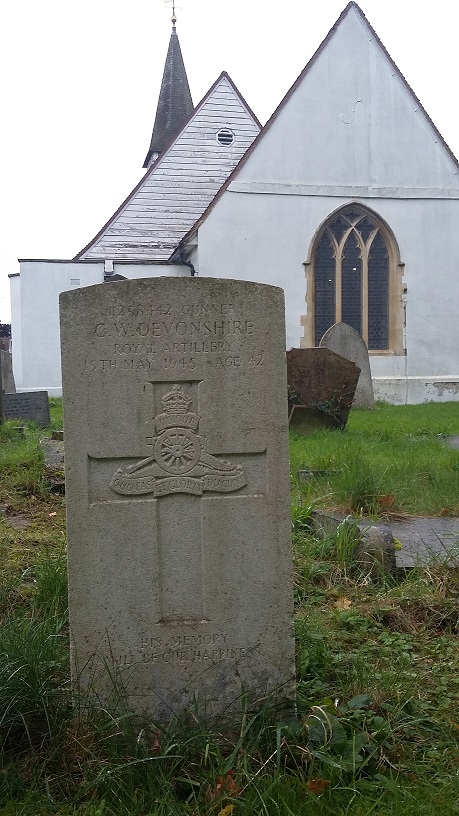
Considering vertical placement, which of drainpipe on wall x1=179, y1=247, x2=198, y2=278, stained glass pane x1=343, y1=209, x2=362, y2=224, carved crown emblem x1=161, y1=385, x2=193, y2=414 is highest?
stained glass pane x1=343, y1=209, x2=362, y2=224

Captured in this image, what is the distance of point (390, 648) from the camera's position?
123 inches

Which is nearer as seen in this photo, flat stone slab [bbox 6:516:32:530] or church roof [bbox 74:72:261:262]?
flat stone slab [bbox 6:516:32:530]

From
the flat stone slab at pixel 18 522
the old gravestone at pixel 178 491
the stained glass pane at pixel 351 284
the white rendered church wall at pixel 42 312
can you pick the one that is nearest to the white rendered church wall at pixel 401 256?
the stained glass pane at pixel 351 284

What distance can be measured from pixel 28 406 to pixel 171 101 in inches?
782

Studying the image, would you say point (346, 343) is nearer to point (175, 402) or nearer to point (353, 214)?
point (353, 214)

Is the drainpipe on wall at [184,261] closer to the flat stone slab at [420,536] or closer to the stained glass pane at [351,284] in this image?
the stained glass pane at [351,284]

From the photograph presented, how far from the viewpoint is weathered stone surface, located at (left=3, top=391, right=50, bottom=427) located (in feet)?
35.6

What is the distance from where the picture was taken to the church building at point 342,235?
57.8ft

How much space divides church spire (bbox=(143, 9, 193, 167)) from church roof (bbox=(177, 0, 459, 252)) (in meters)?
9.82

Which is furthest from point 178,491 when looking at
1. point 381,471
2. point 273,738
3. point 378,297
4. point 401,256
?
point 401,256

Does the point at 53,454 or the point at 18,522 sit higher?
the point at 53,454

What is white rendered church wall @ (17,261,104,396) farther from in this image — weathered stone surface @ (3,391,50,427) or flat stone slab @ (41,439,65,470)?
flat stone slab @ (41,439,65,470)

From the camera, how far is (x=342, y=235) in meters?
18.3

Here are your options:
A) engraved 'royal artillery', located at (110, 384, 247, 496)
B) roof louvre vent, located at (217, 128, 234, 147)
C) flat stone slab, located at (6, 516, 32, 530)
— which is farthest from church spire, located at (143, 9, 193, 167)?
engraved 'royal artillery', located at (110, 384, 247, 496)
